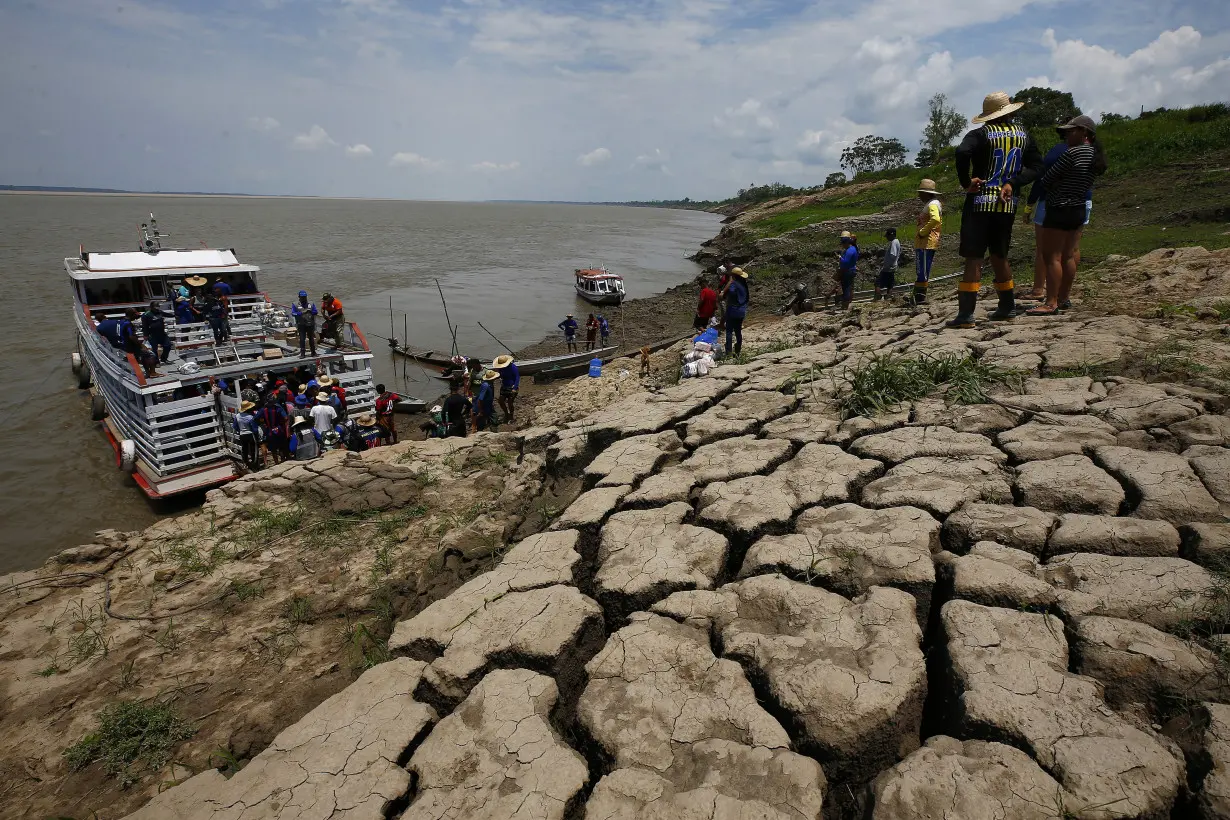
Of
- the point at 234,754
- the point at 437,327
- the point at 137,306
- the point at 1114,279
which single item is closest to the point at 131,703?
the point at 234,754

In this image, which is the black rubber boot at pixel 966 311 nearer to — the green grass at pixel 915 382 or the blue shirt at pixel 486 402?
the green grass at pixel 915 382

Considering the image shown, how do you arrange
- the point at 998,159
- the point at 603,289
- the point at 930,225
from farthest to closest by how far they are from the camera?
the point at 603,289 < the point at 930,225 < the point at 998,159

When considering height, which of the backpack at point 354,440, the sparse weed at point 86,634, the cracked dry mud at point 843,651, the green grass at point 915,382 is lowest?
the backpack at point 354,440

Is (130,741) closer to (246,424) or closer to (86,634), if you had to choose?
(86,634)

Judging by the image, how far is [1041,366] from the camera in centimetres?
446

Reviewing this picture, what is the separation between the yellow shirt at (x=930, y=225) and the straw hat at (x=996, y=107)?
2158 mm

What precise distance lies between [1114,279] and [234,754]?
9.02 meters

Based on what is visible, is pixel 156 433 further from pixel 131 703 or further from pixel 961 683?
pixel 961 683

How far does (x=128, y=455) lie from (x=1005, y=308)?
11.9 metres

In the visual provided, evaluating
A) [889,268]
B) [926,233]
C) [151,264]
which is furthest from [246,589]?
[151,264]

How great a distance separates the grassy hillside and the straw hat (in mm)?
5722

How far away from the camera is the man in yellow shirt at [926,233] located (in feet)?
23.5

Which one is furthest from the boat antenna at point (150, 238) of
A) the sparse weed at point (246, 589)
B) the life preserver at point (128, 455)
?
the sparse weed at point (246, 589)

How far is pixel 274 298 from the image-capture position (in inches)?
1049
